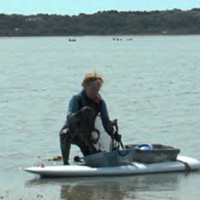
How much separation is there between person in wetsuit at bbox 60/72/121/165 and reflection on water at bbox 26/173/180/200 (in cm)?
55

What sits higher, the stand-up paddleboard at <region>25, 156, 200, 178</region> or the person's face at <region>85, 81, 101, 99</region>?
the person's face at <region>85, 81, 101, 99</region>

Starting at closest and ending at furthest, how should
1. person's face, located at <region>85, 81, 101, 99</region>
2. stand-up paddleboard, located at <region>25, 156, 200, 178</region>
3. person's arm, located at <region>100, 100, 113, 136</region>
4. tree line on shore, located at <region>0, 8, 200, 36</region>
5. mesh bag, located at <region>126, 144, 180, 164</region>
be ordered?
person's face, located at <region>85, 81, 101, 99</region>
stand-up paddleboard, located at <region>25, 156, 200, 178</region>
person's arm, located at <region>100, 100, 113, 136</region>
mesh bag, located at <region>126, 144, 180, 164</region>
tree line on shore, located at <region>0, 8, 200, 36</region>

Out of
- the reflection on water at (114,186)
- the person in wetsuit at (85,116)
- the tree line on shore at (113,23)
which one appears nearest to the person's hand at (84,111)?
the person in wetsuit at (85,116)

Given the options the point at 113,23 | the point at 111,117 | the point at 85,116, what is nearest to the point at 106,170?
the point at 85,116

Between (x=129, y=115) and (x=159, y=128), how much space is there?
9.27ft

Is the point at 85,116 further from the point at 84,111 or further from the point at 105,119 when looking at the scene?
the point at 105,119

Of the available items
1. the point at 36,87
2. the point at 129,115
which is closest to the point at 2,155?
the point at 129,115

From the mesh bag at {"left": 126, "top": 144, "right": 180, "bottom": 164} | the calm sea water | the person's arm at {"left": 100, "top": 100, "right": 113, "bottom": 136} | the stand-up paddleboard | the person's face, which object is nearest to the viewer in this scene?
the calm sea water

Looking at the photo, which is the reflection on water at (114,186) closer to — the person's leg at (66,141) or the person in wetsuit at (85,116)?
the person's leg at (66,141)

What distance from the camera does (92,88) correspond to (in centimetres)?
1198

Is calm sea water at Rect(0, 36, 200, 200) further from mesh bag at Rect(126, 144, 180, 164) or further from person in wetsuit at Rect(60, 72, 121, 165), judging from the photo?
person in wetsuit at Rect(60, 72, 121, 165)

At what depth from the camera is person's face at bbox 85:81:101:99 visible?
39.2 ft

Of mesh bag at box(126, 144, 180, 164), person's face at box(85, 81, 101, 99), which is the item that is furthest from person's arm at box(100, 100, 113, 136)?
mesh bag at box(126, 144, 180, 164)

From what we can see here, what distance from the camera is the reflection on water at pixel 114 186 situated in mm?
11109
